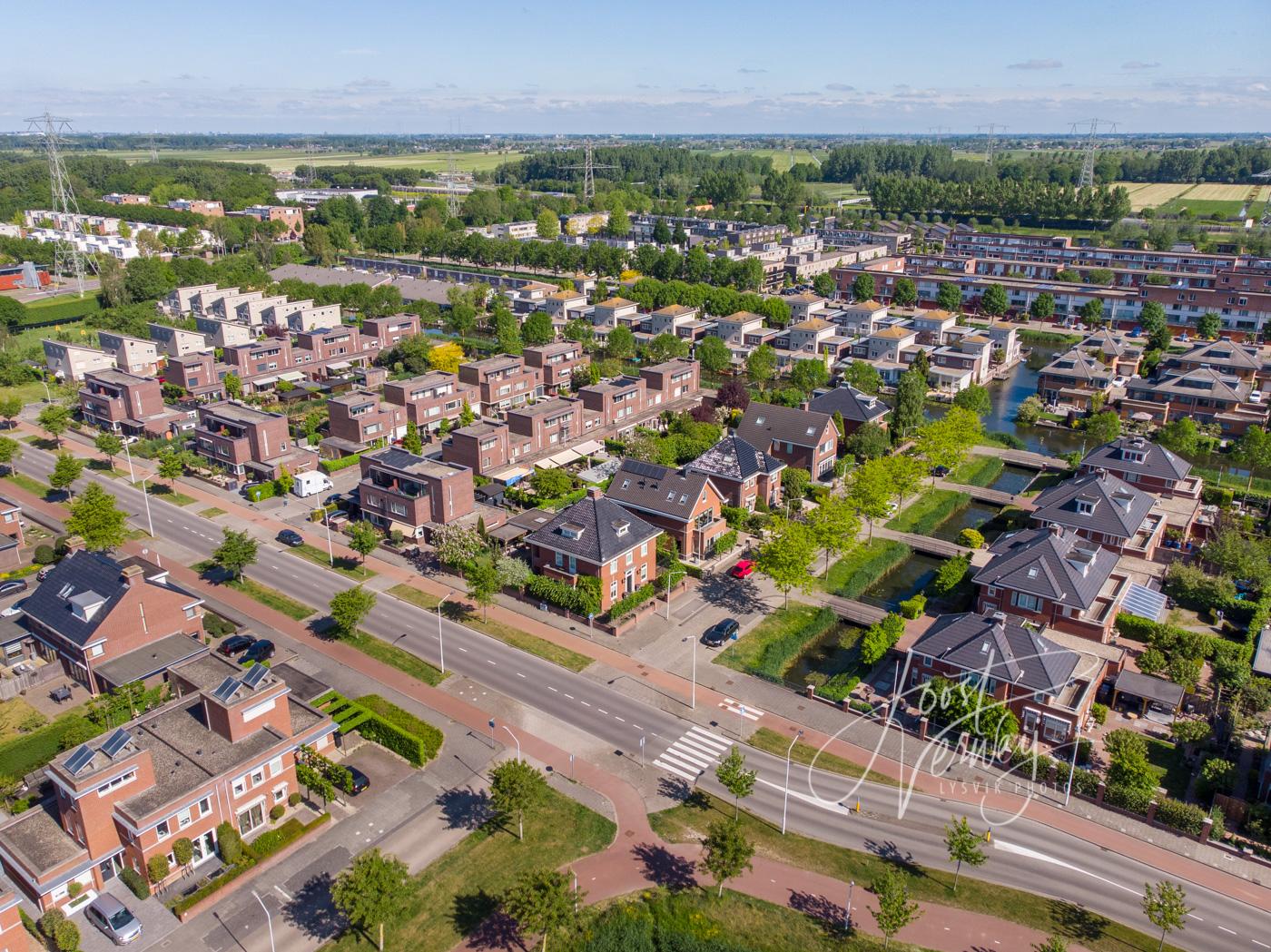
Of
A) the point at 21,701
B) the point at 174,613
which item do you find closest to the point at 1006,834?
the point at 174,613

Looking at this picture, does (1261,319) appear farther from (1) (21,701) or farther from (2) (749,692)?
(1) (21,701)

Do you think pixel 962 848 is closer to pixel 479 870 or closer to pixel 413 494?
pixel 479 870

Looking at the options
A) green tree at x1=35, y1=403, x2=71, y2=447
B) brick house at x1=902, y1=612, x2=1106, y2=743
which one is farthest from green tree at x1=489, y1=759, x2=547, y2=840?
green tree at x1=35, y1=403, x2=71, y2=447

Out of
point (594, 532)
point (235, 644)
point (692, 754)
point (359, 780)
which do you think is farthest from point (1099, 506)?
point (235, 644)

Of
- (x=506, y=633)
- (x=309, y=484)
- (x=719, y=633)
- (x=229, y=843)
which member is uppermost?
(x=309, y=484)

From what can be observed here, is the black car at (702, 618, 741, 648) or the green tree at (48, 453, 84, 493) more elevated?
the green tree at (48, 453, 84, 493)

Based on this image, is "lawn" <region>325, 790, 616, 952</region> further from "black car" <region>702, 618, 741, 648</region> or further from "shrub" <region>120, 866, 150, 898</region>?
"black car" <region>702, 618, 741, 648</region>
